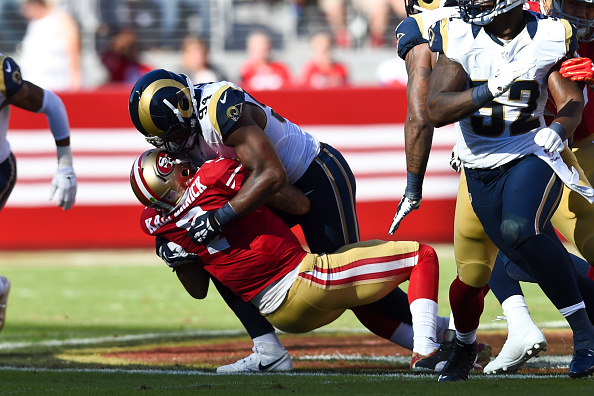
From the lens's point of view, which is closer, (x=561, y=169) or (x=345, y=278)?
(x=561, y=169)

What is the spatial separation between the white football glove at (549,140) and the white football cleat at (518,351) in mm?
1025

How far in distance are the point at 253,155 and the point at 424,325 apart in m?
1.13

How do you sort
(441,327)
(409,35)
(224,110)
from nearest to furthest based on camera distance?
(224,110), (441,327), (409,35)

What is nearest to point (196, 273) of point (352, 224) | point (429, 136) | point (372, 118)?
point (352, 224)

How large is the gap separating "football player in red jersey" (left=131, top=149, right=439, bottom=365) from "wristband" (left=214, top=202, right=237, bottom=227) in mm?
106

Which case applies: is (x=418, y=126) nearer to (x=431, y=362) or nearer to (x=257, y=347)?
(x=431, y=362)

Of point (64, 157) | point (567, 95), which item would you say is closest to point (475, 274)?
point (567, 95)

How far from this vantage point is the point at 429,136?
15.8ft

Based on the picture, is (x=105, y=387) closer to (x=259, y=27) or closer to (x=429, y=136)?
(x=429, y=136)

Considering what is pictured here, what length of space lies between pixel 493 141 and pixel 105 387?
6.43 ft

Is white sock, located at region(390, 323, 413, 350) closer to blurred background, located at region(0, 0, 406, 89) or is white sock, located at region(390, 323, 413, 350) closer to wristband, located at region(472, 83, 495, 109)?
wristband, located at region(472, 83, 495, 109)

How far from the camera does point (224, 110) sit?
4.34m

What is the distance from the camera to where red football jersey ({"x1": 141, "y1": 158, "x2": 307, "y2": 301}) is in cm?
436

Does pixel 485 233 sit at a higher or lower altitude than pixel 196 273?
higher
